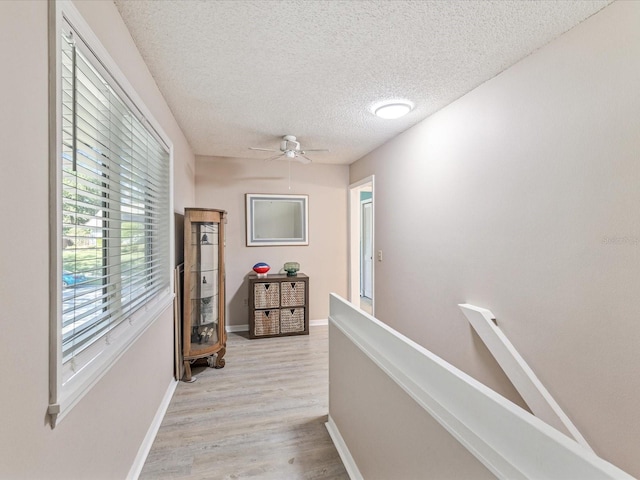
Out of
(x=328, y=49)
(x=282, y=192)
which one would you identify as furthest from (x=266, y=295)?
(x=328, y=49)

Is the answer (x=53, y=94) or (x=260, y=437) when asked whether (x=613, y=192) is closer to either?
(x=53, y=94)

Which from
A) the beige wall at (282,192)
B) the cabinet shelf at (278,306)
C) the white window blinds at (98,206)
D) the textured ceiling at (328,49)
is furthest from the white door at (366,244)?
the white window blinds at (98,206)

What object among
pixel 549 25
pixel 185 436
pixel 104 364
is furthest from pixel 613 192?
pixel 185 436

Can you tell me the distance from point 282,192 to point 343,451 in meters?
3.31

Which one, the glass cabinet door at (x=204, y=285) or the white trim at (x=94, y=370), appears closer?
the white trim at (x=94, y=370)

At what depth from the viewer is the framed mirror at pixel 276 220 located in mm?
4312

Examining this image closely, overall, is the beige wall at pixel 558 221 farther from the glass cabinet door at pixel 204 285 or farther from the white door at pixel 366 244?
the white door at pixel 366 244

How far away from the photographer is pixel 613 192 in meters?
1.41

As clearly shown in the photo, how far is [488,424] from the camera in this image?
783 millimetres

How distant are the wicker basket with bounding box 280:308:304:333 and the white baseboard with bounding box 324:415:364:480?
6.57 ft

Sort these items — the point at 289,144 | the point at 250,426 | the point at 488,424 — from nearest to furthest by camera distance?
the point at 488,424
the point at 250,426
the point at 289,144
